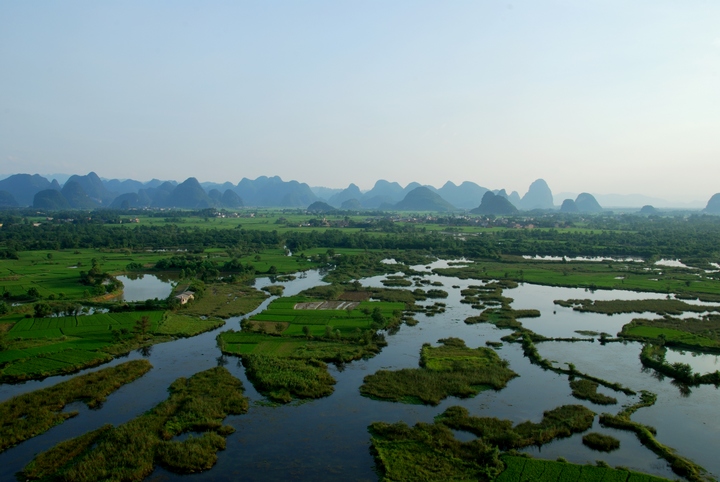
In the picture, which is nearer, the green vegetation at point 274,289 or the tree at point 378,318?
the tree at point 378,318

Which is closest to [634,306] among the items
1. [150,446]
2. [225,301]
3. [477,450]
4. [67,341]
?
[477,450]

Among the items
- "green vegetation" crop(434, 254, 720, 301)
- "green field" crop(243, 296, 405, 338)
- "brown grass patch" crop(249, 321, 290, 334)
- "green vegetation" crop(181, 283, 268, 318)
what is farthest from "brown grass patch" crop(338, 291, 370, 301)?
"green vegetation" crop(434, 254, 720, 301)

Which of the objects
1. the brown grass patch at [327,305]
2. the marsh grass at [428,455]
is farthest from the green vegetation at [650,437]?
the brown grass patch at [327,305]

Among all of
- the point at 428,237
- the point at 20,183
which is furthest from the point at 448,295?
the point at 20,183

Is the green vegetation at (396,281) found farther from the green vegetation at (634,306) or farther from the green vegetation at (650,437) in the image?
the green vegetation at (650,437)

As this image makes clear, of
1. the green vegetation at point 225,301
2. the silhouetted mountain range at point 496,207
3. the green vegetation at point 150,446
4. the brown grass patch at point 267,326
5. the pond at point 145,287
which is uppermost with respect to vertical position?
the silhouetted mountain range at point 496,207
